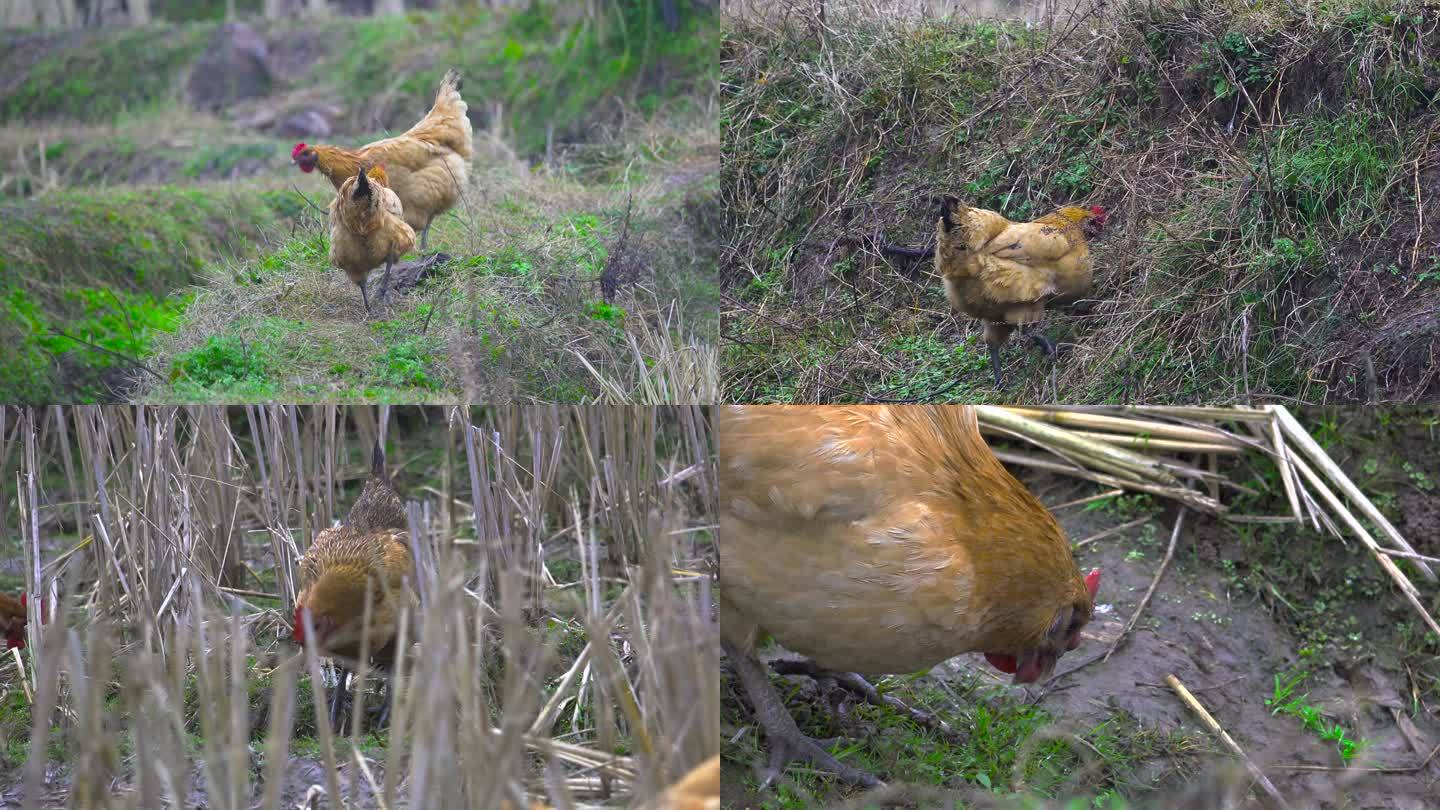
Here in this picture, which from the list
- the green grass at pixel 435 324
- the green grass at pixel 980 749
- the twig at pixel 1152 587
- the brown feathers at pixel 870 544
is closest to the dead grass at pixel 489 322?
the green grass at pixel 435 324

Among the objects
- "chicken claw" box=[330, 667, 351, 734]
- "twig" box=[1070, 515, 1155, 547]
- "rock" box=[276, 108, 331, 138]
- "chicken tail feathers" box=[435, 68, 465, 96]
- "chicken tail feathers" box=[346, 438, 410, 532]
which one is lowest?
"chicken claw" box=[330, 667, 351, 734]

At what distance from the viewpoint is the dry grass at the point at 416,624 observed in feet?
4.95

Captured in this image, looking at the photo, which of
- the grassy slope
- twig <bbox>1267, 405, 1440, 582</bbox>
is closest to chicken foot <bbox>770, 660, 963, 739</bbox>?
the grassy slope

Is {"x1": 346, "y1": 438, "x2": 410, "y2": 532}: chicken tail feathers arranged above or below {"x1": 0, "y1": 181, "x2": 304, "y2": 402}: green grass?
below

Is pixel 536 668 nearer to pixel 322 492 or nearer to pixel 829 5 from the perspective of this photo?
pixel 322 492

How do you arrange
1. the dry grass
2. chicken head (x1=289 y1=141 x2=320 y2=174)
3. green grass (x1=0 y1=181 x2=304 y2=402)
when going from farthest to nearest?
chicken head (x1=289 y1=141 x2=320 y2=174) < green grass (x1=0 y1=181 x2=304 y2=402) < the dry grass

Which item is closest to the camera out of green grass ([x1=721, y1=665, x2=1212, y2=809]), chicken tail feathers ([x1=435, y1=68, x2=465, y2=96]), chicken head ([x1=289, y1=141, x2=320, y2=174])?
green grass ([x1=721, y1=665, x2=1212, y2=809])

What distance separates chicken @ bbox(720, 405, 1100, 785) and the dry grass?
17 centimetres

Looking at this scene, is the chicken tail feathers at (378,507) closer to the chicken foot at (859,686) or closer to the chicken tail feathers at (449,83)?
the chicken foot at (859,686)

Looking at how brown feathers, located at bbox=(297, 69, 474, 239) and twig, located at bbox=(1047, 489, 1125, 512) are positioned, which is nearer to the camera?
twig, located at bbox=(1047, 489, 1125, 512)

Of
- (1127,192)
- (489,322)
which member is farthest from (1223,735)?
(489,322)

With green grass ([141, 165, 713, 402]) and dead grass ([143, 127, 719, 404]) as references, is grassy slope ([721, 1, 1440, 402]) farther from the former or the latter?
green grass ([141, 165, 713, 402])

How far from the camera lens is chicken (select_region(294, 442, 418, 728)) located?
2598 mm

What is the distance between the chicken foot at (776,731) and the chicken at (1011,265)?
91 centimetres
